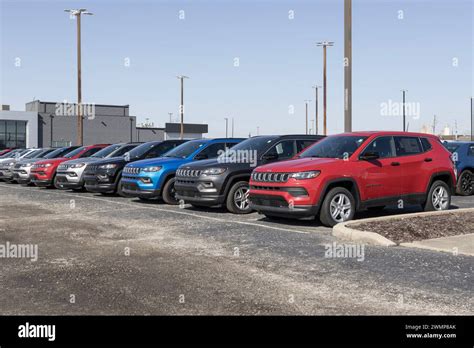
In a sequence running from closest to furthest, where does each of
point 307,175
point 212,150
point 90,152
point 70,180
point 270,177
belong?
point 307,175 → point 270,177 → point 212,150 → point 70,180 → point 90,152

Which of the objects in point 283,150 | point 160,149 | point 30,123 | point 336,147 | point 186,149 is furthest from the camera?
point 30,123

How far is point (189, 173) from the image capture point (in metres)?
12.6

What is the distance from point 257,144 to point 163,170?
2.59m

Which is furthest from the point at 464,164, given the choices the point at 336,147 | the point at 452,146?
the point at 336,147

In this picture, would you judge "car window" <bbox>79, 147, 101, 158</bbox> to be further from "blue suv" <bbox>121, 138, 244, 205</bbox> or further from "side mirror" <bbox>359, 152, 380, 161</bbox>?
"side mirror" <bbox>359, 152, 380, 161</bbox>

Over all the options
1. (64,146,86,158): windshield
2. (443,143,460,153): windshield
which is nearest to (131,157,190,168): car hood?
(64,146,86,158): windshield

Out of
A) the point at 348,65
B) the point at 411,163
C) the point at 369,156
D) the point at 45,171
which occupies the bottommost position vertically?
the point at 45,171

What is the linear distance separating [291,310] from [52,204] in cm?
1077

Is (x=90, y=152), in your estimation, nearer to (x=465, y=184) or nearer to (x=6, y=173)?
(x=6, y=173)

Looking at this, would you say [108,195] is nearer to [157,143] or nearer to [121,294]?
[157,143]

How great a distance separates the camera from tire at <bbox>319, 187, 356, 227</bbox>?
10031 millimetres
